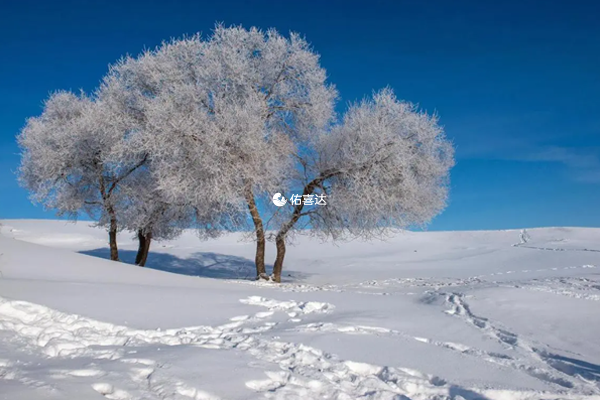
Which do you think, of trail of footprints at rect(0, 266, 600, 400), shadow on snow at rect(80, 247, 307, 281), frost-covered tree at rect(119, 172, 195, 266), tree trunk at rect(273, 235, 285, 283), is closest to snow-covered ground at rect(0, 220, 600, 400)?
trail of footprints at rect(0, 266, 600, 400)

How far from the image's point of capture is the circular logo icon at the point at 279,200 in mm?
16500

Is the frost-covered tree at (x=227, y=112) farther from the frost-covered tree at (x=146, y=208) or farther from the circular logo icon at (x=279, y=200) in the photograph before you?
the frost-covered tree at (x=146, y=208)

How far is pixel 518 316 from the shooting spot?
8.20m

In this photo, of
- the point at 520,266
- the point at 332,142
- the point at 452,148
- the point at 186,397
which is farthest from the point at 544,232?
the point at 186,397

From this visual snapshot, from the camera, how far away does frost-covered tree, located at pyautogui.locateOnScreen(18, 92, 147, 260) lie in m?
17.3

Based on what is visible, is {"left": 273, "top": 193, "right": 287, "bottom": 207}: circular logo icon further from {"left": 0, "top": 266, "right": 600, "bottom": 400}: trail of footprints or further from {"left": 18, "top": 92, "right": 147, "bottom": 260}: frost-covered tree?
{"left": 0, "top": 266, "right": 600, "bottom": 400}: trail of footprints

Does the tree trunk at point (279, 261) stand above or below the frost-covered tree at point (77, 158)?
below

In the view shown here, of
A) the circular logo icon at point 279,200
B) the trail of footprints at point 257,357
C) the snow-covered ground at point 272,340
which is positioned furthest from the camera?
the circular logo icon at point 279,200

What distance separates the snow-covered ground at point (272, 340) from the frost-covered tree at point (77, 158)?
6.00m

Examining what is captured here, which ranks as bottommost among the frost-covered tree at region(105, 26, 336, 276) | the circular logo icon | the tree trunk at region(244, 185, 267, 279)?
the tree trunk at region(244, 185, 267, 279)

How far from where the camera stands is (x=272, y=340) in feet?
19.6

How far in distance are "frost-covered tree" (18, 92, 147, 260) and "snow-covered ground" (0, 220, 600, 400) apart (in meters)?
6.00

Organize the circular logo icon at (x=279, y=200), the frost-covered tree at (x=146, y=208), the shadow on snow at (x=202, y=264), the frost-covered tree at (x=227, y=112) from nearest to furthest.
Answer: the frost-covered tree at (x=227, y=112) < the circular logo icon at (x=279, y=200) < the frost-covered tree at (x=146, y=208) < the shadow on snow at (x=202, y=264)
